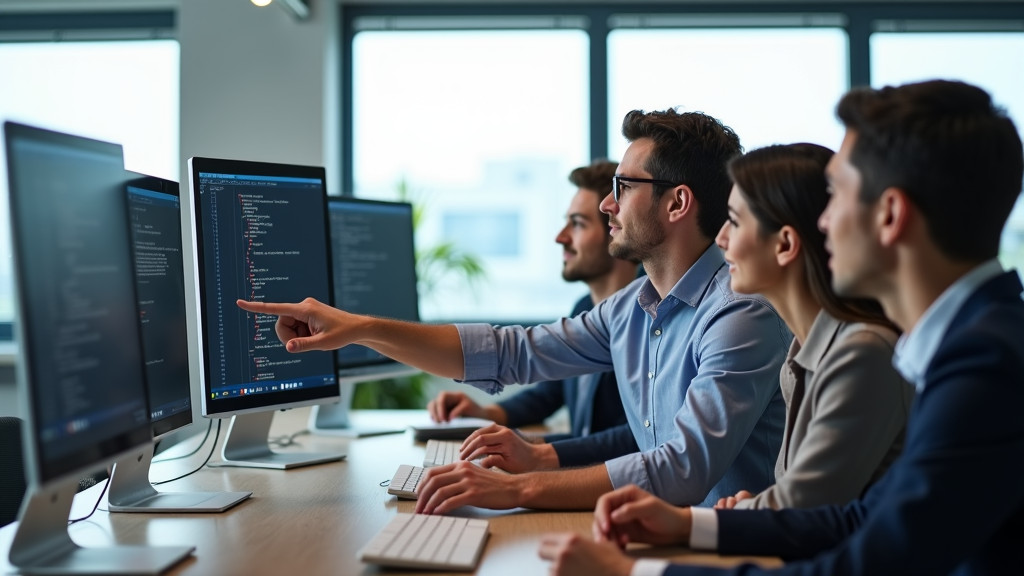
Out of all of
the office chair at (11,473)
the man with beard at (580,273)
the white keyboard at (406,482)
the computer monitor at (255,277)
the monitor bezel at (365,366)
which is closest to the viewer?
the white keyboard at (406,482)

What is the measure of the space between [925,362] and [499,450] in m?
0.91

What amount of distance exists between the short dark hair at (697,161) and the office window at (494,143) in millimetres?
2799

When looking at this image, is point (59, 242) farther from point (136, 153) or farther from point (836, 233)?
point (136, 153)

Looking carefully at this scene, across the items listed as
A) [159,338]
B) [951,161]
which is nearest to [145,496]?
[159,338]

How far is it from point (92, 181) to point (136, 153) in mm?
3819

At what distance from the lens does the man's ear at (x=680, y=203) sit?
205 cm

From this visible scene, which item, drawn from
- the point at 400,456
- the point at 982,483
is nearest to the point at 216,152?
the point at 400,456

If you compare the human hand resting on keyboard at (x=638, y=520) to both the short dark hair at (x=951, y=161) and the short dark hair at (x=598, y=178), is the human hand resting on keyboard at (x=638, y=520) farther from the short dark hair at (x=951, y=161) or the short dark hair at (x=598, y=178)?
the short dark hair at (x=598, y=178)

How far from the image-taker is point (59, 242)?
1134 millimetres

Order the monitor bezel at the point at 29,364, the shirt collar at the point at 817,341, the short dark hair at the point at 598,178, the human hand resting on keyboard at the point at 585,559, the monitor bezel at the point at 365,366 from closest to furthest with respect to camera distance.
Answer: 1. the monitor bezel at the point at 29,364
2. the human hand resting on keyboard at the point at 585,559
3. the shirt collar at the point at 817,341
4. the monitor bezel at the point at 365,366
5. the short dark hair at the point at 598,178

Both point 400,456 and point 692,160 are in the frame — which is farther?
point 400,456

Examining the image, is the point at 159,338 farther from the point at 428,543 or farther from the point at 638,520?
the point at 638,520

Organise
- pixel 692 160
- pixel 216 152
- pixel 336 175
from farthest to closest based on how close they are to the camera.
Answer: pixel 336 175
pixel 216 152
pixel 692 160

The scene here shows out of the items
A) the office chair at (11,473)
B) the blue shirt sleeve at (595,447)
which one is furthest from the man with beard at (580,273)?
the office chair at (11,473)
